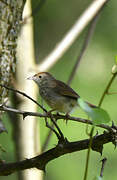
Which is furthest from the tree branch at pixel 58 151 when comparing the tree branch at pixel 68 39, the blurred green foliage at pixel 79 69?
the blurred green foliage at pixel 79 69

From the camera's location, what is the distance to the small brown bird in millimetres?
3102

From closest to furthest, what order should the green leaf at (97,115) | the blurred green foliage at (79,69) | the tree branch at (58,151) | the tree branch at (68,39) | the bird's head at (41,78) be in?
the green leaf at (97,115) → the tree branch at (58,151) → the bird's head at (41,78) → the tree branch at (68,39) → the blurred green foliage at (79,69)

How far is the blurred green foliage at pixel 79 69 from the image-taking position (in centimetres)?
535

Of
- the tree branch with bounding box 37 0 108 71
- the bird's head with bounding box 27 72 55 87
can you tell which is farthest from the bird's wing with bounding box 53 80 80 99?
the tree branch with bounding box 37 0 108 71

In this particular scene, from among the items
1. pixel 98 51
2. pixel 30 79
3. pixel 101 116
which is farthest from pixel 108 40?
pixel 101 116

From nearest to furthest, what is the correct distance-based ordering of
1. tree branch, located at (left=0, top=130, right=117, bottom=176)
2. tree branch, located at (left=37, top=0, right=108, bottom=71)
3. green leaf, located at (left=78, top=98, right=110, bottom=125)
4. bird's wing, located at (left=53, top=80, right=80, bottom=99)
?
green leaf, located at (left=78, top=98, right=110, bottom=125)
tree branch, located at (left=0, top=130, right=117, bottom=176)
bird's wing, located at (left=53, top=80, right=80, bottom=99)
tree branch, located at (left=37, top=0, right=108, bottom=71)

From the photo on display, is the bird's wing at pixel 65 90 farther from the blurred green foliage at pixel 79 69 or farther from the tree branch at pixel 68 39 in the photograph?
the blurred green foliage at pixel 79 69

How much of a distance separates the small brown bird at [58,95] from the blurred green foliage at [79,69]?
4.90 ft

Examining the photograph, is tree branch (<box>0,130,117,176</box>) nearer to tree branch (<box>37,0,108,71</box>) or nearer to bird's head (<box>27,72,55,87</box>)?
bird's head (<box>27,72,55,87</box>)

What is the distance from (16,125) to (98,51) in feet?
10.9

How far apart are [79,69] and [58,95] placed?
2.98 m

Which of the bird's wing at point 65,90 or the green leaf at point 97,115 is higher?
the green leaf at point 97,115

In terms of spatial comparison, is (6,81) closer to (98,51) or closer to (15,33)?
(15,33)

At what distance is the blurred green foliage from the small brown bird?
149cm
